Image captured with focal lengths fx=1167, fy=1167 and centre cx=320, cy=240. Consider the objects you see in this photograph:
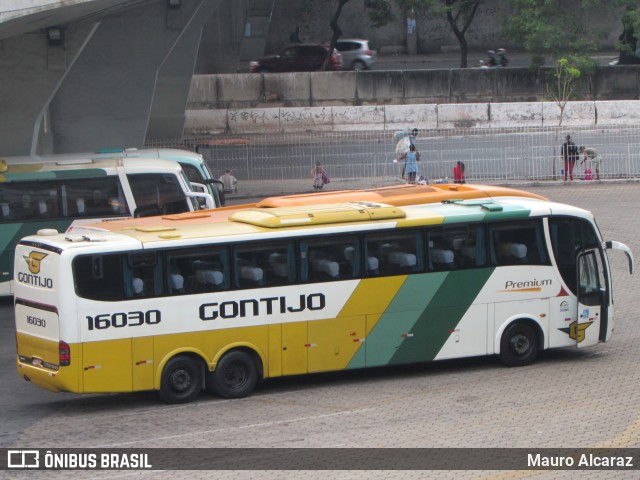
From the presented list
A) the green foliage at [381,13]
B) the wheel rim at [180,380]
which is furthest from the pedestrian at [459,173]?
the green foliage at [381,13]

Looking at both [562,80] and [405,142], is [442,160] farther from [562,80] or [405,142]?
[562,80]

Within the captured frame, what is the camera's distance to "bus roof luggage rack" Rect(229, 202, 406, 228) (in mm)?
14719

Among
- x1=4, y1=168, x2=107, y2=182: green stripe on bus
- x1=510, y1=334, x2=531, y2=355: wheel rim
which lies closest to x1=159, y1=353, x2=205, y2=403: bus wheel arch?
x1=510, y1=334, x2=531, y2=355: wheel rim

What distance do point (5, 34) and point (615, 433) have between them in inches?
530

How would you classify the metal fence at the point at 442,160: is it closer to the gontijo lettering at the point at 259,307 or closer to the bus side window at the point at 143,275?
the gontijo lettering at the point at 259,307

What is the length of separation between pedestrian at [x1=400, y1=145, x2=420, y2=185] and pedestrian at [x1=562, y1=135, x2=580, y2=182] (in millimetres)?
4409

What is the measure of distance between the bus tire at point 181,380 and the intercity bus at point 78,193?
7.70 meters

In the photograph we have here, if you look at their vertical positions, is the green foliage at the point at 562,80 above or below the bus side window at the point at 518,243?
above

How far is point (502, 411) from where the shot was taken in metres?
13.3

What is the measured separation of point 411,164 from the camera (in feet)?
107

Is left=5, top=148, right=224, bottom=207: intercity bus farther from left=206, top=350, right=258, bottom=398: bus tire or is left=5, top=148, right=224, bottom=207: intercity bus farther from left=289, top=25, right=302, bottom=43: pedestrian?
left=289, top=25, right=302, bottom=43: pedestrian

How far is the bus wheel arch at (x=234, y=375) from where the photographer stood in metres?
14.3

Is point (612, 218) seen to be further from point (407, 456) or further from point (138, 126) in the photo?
point (407, 456)

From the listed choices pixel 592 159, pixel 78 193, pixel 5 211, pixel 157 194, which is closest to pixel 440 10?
pixel 592 159
